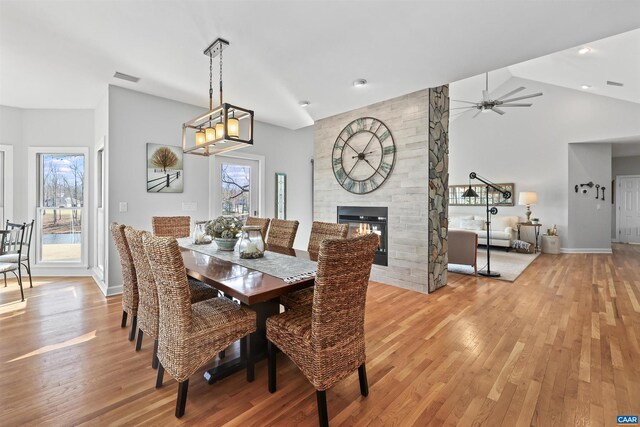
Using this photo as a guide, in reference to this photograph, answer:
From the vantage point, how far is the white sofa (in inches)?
280

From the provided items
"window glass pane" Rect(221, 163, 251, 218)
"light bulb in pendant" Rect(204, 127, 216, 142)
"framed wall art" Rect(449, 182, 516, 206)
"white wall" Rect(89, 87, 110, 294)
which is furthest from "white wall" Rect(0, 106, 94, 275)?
"framed wall art" Rect(449, 182, 516, 206)

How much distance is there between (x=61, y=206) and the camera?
15.2 feet

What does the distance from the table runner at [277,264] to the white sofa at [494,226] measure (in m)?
6.06

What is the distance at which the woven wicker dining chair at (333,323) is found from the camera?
1.43 metres

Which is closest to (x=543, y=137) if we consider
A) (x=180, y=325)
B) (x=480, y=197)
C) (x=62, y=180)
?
(x=480, y=197)

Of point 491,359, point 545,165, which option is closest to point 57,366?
point 491,359

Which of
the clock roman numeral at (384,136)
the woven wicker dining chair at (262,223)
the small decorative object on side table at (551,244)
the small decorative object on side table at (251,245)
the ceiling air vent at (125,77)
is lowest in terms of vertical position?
the small decorative object on side table at (551,244)

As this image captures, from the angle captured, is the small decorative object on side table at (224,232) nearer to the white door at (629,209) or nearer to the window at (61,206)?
the window at (61,206)

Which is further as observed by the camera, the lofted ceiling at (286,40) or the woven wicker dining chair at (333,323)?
the lofted ceiling at (286,40)

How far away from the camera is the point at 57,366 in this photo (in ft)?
6.92

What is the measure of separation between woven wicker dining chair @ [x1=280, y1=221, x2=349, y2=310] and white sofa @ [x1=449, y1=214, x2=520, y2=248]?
5.51m

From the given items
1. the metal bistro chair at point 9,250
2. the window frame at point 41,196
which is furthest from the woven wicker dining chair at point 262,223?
the window frame at point 41,196

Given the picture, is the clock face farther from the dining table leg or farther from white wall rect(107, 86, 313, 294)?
the dining table leg

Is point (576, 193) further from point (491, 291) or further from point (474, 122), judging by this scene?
point (491, 291)
